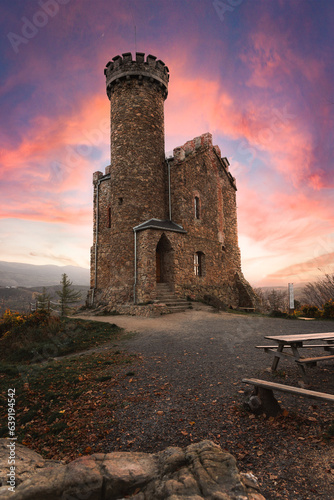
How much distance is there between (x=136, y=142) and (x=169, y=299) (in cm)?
1070

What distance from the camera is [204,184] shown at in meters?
19.9

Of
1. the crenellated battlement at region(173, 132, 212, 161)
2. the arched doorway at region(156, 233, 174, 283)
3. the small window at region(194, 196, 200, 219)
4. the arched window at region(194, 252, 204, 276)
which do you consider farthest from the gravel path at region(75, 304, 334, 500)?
the crenellated battlement at region(173, 132, 212, 161)

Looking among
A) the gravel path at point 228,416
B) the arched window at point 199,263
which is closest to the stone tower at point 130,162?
the arched window at point 199,263

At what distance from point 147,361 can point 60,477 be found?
13.2ft

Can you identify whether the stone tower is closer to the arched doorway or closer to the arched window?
the arched doorway

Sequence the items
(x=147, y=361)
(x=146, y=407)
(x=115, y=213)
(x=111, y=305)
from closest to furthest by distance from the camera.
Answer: (x=146, y=407), (x=147, y=361), (x=111, y=305), (x=115, y=213)

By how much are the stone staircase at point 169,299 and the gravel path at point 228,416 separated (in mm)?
7278

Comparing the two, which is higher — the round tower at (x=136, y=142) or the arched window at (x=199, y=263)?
the round tower at (x=136, y=142)

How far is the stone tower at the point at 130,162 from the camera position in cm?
1705

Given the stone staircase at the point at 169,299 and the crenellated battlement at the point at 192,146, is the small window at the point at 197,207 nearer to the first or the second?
the crenellated battlement at the point at 192,146

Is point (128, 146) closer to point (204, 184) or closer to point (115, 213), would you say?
point (115, 213)

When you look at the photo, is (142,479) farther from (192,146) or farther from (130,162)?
(192,146)

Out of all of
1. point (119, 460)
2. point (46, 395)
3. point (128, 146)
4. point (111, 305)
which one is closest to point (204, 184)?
point (128, 146)

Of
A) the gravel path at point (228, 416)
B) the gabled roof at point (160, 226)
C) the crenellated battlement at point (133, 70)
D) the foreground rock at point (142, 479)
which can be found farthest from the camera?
the crenellated battlement at point (133, 70)
